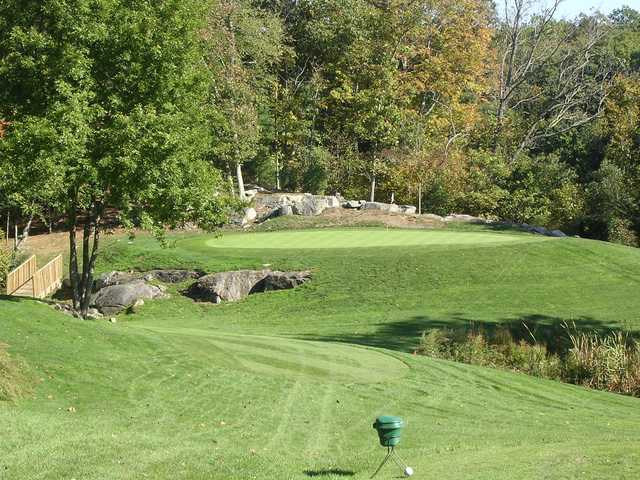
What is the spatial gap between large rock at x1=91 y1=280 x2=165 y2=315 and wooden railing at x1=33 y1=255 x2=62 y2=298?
2.59m

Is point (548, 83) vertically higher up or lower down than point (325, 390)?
higher up

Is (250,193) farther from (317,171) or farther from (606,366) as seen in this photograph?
(606,366)

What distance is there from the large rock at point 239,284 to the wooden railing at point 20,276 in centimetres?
658

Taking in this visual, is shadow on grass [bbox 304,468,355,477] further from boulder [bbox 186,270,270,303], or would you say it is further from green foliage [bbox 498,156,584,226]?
green foliage [bbox 498,156,584,226]

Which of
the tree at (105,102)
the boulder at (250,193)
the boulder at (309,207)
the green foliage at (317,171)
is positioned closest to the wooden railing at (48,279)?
the tree at (105,102)

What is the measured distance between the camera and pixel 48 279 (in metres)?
30.0

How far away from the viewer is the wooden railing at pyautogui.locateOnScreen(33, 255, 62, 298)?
1107 inches

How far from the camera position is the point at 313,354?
1590 centimetres

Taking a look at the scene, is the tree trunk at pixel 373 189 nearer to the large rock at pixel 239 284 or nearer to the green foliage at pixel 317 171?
the green foliage at pixel 317 171

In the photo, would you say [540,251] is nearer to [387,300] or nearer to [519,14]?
[387,300]

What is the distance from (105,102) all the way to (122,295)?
8.96m

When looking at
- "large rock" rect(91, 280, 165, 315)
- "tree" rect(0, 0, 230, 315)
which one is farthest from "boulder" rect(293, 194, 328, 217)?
"tree" rect(0, 0, 230, 315)

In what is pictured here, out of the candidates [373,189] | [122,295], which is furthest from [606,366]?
[373,189]

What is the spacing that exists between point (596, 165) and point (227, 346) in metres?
40.7
